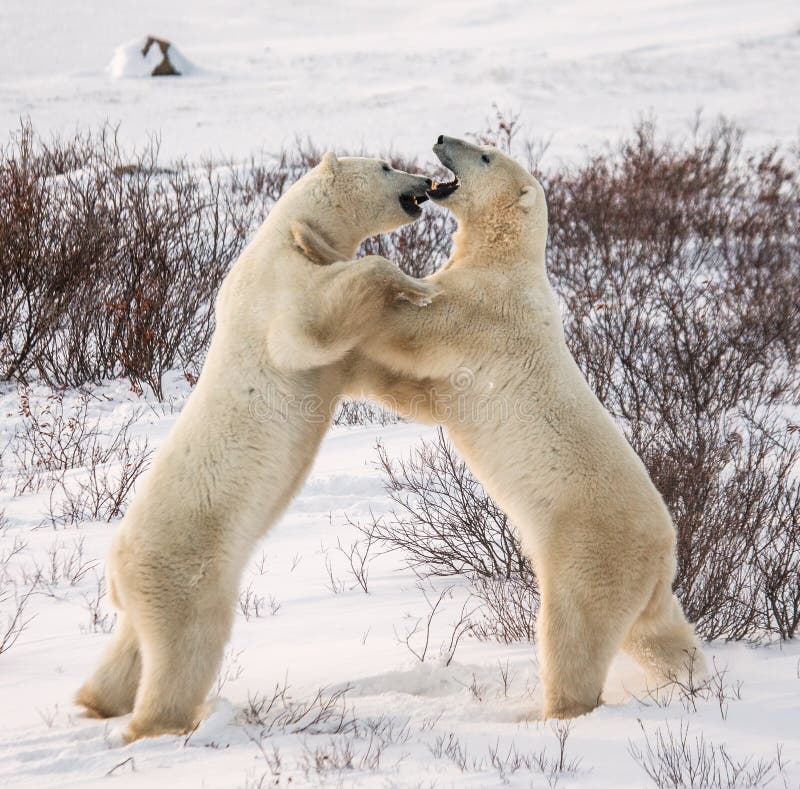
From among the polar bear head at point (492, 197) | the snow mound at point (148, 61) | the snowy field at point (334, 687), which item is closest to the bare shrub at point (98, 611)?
the snowy field at point (334, 687)

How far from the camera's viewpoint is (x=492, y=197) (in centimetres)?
334

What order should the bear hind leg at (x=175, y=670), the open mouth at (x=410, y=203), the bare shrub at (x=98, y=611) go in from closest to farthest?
the bear hind leg at (x=175, y=670), the open mouth at (x=410, y=203), the bare shrub at (x=98, y=611)

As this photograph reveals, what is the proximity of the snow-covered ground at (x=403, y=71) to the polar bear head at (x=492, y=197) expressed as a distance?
12032 mm

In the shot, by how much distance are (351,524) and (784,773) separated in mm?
2606

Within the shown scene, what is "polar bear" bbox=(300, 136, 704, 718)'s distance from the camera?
2754 millimetres

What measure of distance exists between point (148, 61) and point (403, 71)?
6.90 m

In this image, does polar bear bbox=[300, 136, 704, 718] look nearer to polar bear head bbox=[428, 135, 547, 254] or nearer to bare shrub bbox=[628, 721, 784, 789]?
polar bear head bbox=[428, 135, 547, 254]

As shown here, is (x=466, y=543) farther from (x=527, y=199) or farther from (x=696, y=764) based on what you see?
(x=696, y=764)

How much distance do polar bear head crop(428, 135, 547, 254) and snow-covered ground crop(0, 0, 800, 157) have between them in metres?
12.0

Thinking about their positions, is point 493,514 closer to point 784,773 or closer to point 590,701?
point 590,701

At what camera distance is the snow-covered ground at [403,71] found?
60.6 ft

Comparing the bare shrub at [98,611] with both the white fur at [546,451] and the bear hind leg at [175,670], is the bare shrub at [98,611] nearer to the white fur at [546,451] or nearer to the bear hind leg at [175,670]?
the bear hind leg at [175,670]

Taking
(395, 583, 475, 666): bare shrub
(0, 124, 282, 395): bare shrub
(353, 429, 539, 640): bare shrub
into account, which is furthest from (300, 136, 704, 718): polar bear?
(0, 124, 282, 395): bare shrub

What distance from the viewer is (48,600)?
380cm
